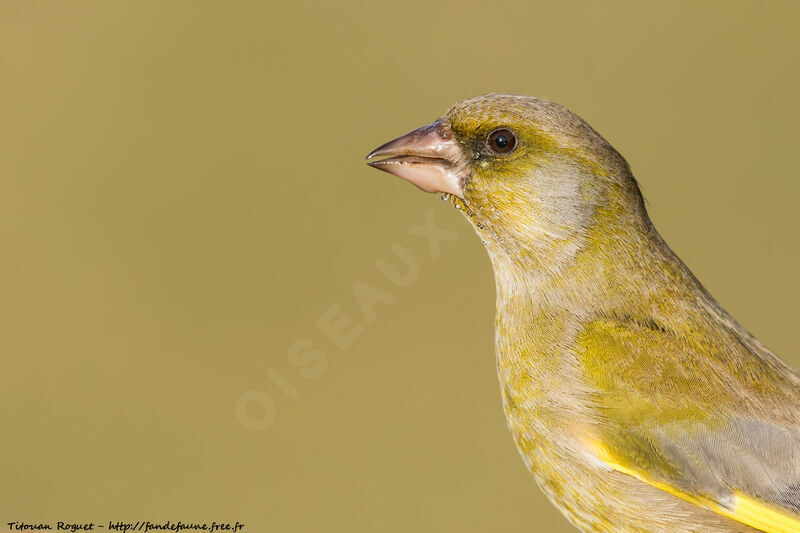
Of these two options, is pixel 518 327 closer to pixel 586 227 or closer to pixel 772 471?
pixel 586 227

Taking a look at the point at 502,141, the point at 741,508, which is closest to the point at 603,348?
the point at 741,508

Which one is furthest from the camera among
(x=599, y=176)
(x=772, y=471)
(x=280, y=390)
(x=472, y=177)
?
(x=280, y=390)

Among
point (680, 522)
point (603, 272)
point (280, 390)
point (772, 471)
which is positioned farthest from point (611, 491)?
point (280, 390)

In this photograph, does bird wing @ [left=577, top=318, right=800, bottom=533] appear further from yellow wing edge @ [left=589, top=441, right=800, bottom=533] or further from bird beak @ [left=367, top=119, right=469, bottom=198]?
bird beak @ [left=367, top=119, right=469, bottom=198]

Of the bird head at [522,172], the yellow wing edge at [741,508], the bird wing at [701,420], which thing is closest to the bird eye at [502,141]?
the bird head at [522,172]

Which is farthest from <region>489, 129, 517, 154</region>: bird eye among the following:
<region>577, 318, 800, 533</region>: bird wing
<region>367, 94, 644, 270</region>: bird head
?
<region>577, 318, 800, 533</region>: bird wing

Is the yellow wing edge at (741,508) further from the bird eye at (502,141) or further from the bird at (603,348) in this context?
the bird eye at (502,141)
